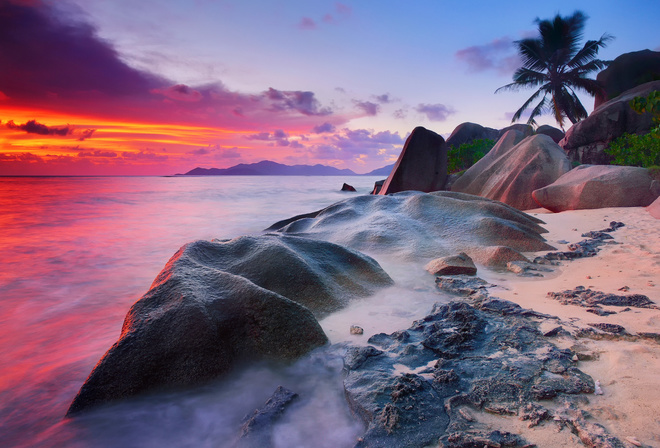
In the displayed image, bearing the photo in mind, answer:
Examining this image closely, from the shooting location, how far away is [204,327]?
236cm

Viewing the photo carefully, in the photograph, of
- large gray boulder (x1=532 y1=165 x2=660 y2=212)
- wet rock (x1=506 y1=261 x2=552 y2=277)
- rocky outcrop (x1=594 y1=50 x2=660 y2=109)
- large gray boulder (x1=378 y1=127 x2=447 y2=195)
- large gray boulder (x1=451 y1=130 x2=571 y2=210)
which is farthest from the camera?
rocky outcrop (x1=594 y1=50 x2=660 y2=109)

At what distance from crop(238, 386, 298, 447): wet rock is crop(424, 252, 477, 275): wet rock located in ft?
8.34

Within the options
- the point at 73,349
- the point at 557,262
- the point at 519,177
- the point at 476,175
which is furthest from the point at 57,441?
the point at 476,175

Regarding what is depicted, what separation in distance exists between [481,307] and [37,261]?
7612 millimetres

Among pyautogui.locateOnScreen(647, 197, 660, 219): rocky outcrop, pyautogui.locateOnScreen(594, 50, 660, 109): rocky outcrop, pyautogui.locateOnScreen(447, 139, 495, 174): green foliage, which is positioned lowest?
pyautogui.locateOnScreen(647, 197, 660, 219): rocky outcrop

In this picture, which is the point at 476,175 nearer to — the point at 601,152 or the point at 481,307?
the point at 481,307

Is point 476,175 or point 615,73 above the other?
point 615,73

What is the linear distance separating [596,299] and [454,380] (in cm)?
181

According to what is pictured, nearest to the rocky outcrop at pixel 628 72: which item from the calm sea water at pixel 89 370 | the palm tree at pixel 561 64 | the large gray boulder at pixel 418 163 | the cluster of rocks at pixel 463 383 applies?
the palm tree at pixel 561 64

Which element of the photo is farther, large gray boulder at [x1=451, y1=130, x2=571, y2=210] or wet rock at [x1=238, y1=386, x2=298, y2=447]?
large gray boulder at [x1=451, y1=130, x2=571, y2=210]

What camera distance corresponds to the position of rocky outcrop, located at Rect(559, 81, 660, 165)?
17.4 m

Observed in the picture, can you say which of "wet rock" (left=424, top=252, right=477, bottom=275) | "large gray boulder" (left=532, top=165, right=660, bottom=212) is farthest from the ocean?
"large gray boulder" (left=532, top=165, right=660, bottom=212)

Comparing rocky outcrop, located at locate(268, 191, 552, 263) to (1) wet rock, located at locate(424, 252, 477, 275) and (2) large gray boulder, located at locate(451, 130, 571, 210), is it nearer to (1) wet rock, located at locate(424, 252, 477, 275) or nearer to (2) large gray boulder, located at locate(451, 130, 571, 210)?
(1) wet rock, located at locate(424, 252, 477, 275)

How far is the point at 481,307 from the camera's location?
9.94ft
